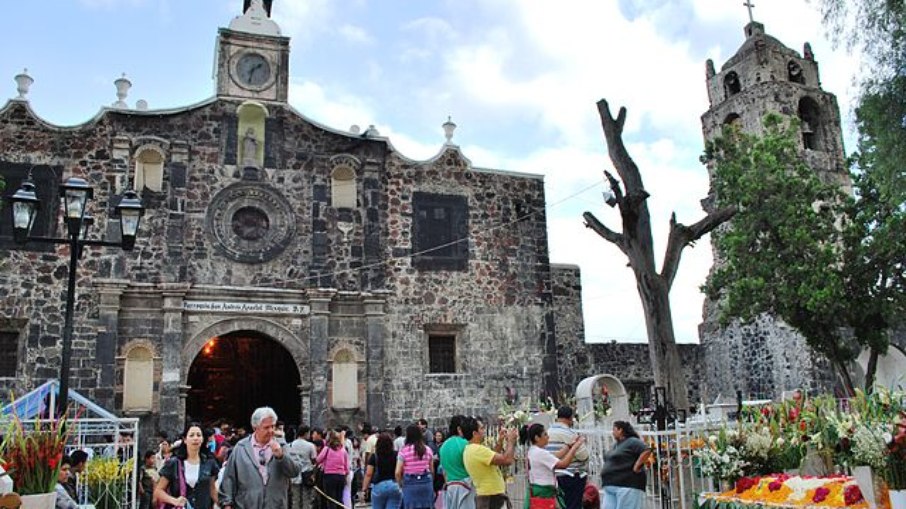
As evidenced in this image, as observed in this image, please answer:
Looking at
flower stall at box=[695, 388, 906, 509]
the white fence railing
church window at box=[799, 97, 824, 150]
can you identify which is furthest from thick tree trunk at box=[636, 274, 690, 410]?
church window at box=[799, 97, 824, 150]

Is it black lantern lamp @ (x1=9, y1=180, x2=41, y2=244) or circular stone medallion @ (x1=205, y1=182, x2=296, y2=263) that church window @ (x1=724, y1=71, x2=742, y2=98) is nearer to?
circular stone medallion @ (x1=205, y1=182, x2=296, y2=263)

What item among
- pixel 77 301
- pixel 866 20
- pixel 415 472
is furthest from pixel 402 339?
pixel 866 20

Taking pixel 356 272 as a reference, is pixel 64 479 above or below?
below

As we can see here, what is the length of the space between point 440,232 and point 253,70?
6.01 m

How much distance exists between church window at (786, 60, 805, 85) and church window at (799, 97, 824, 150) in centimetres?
79

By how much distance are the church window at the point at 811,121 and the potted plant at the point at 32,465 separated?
2493 cm

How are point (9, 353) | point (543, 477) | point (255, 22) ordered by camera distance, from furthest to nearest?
1. point (255, 22)
2. point (9, 353)
3. point (543, 477)

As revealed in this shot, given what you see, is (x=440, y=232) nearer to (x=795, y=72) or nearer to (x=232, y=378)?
(x=232, y=378)

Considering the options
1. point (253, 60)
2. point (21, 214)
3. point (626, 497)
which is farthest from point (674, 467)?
point (253, 60)

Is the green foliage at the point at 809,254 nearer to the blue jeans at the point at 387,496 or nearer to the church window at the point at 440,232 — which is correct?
the church window at the point at 440,232

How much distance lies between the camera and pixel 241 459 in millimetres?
6039

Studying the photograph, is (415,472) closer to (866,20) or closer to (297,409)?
(866,20)

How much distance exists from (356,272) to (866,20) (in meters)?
11.4

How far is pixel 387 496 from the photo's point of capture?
814 cm
